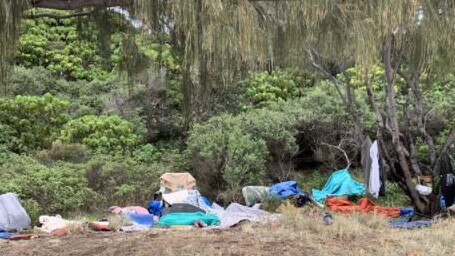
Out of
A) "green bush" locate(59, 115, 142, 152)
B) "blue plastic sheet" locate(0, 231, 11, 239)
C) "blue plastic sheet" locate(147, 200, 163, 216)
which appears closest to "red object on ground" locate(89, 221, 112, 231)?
"blue plastic sheet" locate(0, 231, 11, 239)

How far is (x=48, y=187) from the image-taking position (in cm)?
771

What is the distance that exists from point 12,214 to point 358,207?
4.51m

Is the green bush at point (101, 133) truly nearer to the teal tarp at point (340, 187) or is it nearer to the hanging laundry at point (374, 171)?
the teal tarp at point (340, 187)

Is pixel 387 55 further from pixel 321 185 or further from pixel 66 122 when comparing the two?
pixel 66 122

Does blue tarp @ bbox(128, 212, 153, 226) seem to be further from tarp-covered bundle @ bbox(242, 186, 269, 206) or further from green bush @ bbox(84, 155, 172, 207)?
tarp-covered bundle @ bbox(242, 186, 269, 206)

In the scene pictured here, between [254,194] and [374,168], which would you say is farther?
[254,194]

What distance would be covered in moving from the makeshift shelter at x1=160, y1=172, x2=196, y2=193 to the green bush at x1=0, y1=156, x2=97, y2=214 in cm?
95

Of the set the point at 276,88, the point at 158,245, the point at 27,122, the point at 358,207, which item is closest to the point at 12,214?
the point at 158,245

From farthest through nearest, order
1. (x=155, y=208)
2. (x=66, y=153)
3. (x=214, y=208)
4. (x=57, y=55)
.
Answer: (x=57, y=55) < (x=66, y=153) < (x=214, y=208) < (x=155, y=208)

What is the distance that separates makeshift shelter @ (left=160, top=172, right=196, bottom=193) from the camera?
8.52 m

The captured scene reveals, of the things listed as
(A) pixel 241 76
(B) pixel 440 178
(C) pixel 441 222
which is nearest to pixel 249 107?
(B) pixel 440 178

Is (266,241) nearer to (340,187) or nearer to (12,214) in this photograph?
(12,214)

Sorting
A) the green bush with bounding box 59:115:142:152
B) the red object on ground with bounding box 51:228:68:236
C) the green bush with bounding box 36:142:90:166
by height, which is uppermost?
the green bush with bounding box 59:115:142:152

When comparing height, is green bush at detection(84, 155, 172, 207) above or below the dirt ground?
below
